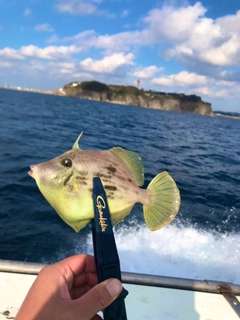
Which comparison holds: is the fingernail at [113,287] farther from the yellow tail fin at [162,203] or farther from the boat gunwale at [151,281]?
the boat gunwale at [151,281]

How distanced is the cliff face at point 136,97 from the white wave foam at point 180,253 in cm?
14875

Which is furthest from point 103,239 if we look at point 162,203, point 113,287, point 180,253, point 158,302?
point 180,253

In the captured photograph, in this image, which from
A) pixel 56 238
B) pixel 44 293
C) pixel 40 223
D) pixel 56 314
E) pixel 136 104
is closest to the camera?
pixel 56 314

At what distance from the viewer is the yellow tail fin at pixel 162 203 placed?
153cm

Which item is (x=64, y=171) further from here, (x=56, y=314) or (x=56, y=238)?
(x=56, y=238)

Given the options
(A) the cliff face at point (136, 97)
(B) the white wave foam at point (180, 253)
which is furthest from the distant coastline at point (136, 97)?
(B) the white wave foam at point (180, 253)

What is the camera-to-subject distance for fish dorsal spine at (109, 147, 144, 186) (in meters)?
1.64

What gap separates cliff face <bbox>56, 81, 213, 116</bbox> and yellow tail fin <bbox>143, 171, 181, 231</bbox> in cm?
15385

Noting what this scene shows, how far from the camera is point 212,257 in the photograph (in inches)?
237

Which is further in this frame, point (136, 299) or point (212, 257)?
point (212, 257)

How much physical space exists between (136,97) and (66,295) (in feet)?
514

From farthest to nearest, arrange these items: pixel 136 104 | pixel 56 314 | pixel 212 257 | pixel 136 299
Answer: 1. pixel 136 104
2. pixel 212 257
3. pixel 136 299
4. pixel 56 314

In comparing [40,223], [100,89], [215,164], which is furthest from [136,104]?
[40,223]

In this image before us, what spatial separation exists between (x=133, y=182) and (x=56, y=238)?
220 inches
